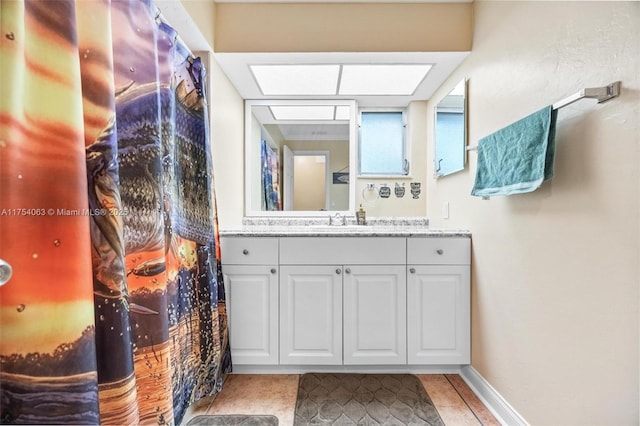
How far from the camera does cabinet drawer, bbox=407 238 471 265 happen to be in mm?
1638

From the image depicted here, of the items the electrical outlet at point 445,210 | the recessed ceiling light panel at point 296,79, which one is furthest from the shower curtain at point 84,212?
the electrical outlet at point 445,210

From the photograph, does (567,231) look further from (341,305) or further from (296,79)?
(296,79)

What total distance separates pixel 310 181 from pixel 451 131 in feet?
3.43

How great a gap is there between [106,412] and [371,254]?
1.26m

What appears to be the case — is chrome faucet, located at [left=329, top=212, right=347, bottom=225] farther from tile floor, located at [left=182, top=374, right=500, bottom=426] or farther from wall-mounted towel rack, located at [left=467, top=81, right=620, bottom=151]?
wall-mounted towel rack, located at [left=467, top=81, right=620, bottom=151]

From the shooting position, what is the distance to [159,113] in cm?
98

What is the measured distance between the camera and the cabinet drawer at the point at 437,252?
5.37ft

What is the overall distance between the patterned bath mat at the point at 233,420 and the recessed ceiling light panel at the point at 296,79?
1962mm

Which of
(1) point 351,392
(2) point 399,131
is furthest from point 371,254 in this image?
(2) point 399,131

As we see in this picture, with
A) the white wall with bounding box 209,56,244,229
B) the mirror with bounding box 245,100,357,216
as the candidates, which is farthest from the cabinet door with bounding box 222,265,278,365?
the mirror with bounding box 245,100,357,216

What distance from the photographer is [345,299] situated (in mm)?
1624

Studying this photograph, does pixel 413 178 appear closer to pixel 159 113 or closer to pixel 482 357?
pixel 482 357

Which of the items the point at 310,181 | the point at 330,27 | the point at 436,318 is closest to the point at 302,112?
the point at 310,181

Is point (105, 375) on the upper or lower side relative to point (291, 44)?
lower
